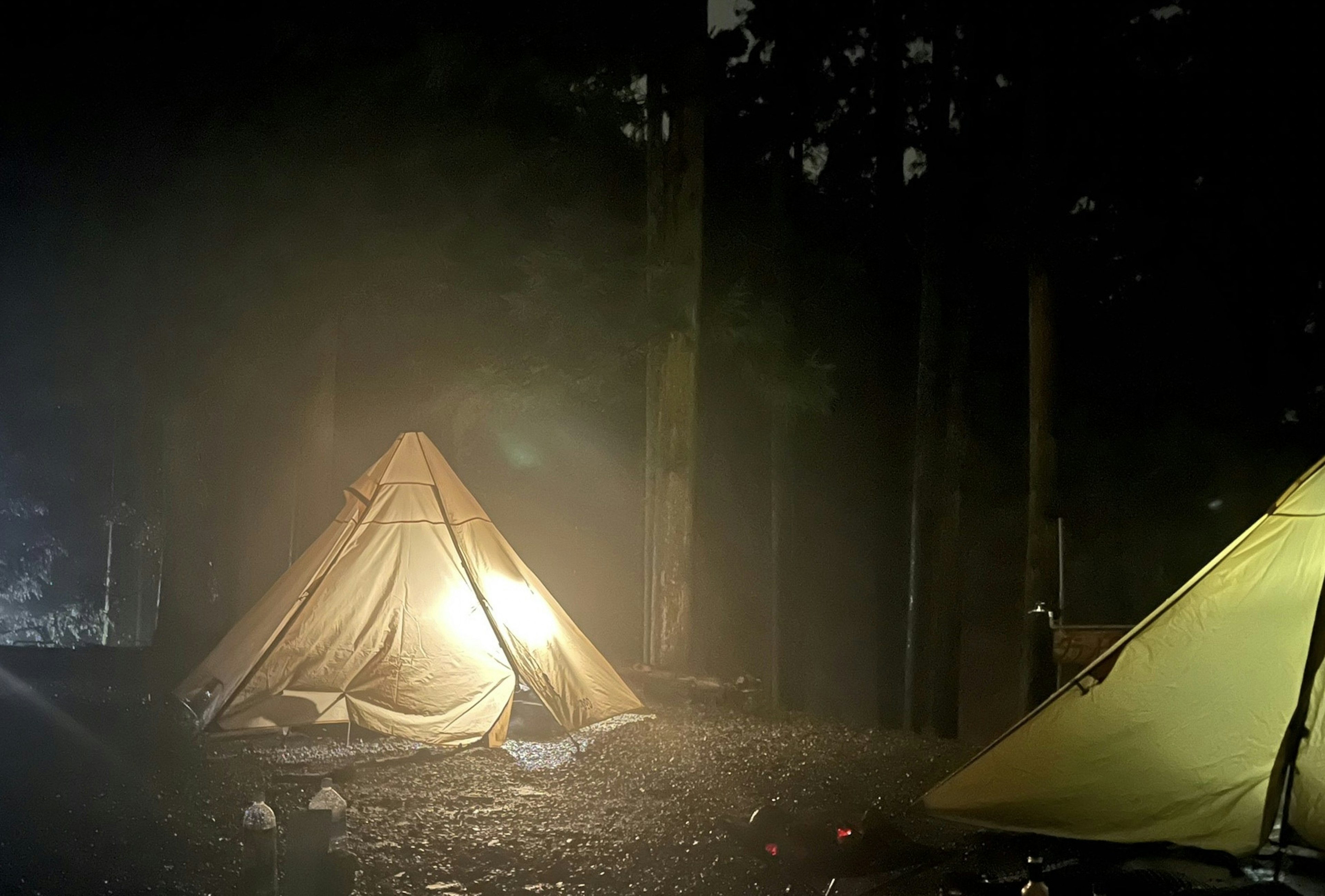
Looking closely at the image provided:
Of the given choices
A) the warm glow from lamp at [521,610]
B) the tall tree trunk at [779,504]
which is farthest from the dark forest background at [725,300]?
the warm glow from lamp at [521,610]

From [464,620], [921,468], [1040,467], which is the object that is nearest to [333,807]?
[464,620]

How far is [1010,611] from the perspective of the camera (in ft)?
49.6

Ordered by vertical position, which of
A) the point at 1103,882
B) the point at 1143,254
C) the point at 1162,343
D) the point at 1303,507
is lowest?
the point at 1103,882

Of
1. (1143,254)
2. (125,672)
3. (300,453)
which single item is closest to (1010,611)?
(1143,254)

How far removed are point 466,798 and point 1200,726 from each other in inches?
148

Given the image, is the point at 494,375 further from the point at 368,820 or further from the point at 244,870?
the point at 244,870

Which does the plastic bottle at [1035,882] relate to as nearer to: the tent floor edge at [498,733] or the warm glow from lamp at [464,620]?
the tent floor edge at [498,733]

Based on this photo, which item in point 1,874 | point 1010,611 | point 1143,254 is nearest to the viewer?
point 1,874

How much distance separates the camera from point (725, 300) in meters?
9.31

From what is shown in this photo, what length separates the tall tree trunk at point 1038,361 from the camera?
973cm

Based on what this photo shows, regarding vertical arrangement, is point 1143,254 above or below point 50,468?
above

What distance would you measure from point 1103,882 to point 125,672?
28.5 ft

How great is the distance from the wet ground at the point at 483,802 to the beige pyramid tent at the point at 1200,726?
11.2 inches

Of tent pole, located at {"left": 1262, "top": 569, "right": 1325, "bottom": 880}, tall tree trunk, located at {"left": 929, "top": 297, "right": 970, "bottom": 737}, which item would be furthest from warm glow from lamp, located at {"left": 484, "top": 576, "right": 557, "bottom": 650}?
tall tree trunk, located at {"left": 929, "top": 297, "right": 970, "bottom": 737}
